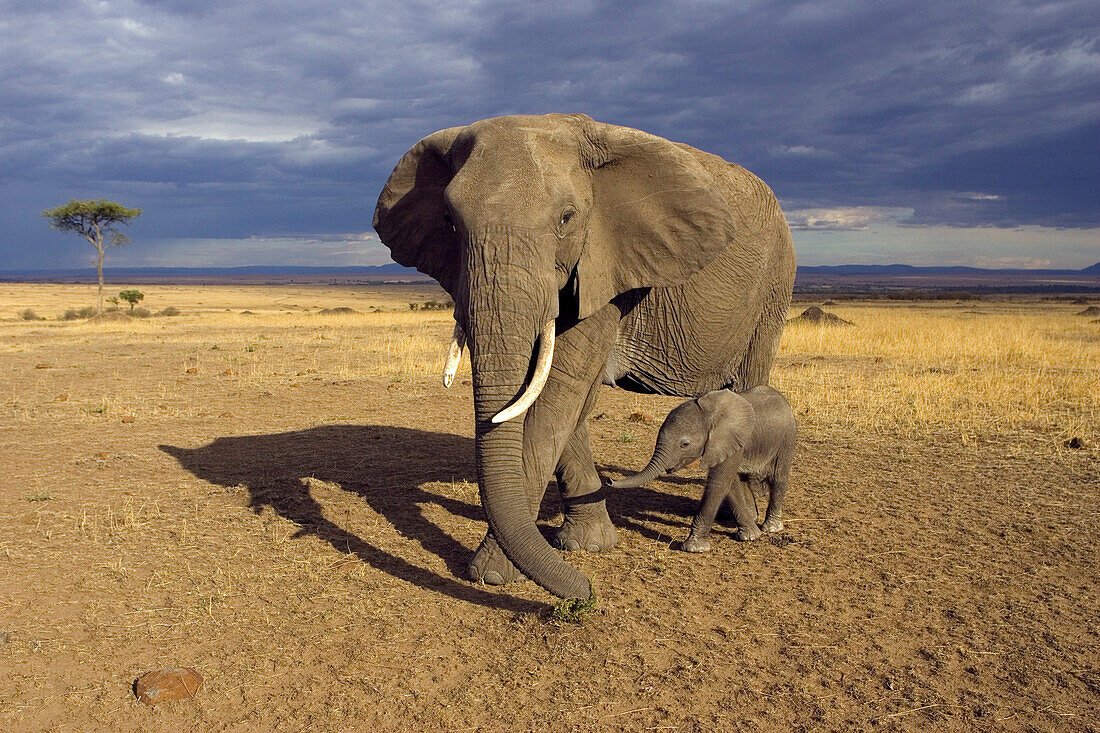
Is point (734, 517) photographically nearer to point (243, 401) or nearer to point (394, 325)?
point (243, 401)

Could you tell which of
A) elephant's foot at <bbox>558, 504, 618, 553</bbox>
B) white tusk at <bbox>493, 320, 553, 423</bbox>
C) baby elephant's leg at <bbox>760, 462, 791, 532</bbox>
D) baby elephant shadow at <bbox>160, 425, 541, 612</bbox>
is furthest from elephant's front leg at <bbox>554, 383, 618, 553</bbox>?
white tusk at <bbox>493, 320, 553, 423</bbox>

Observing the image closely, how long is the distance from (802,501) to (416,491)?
3652 millimetres

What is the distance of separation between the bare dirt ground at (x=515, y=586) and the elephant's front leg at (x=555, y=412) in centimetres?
23

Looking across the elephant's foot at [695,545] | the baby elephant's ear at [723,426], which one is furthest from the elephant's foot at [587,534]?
the baby elephant's ear at [723,426]

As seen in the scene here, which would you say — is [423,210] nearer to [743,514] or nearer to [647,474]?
[647,474]

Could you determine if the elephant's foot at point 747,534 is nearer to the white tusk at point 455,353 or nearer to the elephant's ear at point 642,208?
the elephant's ear at point 642,208

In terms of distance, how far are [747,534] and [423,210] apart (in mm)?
3560

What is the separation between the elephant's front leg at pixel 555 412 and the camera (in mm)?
5480

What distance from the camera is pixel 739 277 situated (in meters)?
6.63

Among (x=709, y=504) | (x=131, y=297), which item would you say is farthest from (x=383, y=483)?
(x=131, y=297)

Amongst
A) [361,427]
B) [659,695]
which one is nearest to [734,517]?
[659,695]

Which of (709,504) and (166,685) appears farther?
(709,504)

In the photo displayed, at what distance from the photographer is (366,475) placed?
27.7ft

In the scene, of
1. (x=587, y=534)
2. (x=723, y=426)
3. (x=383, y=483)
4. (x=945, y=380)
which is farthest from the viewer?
(x=945, y=380)
